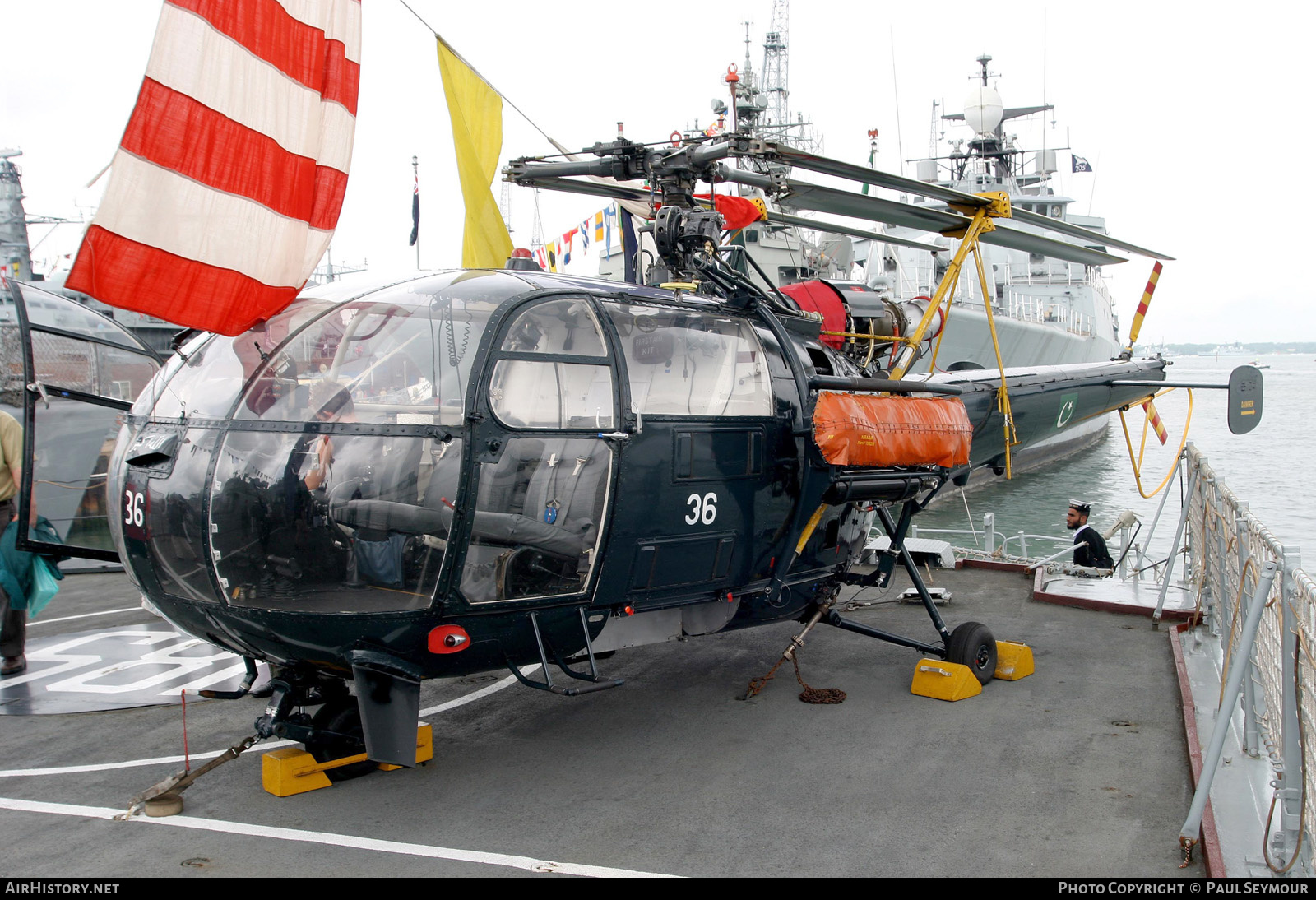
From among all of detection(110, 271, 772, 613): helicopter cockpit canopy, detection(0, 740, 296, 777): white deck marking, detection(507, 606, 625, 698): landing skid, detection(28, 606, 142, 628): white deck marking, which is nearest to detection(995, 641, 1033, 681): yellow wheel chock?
detection(507, 606, 625, 698): landing skid

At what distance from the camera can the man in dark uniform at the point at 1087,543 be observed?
12.5m

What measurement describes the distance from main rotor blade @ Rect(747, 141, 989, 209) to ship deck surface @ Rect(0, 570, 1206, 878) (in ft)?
12.5

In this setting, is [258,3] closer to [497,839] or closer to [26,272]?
[497,839]

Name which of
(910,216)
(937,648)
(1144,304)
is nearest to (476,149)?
(910,216)

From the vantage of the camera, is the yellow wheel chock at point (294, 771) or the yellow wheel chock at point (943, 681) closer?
the yellow wheel chock at point (294, 771)

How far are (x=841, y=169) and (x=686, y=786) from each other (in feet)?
13.4

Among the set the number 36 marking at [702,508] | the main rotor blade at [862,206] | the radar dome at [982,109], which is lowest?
the number 36 marking at [702,508]

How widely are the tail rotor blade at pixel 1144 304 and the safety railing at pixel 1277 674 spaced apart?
4.46m

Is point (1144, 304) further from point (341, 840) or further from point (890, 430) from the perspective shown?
point (341, 840)

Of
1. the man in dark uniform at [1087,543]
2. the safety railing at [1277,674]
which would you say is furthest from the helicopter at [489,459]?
the man in dark uniform at [1087,543]

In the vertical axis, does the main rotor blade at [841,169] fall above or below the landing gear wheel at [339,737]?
above

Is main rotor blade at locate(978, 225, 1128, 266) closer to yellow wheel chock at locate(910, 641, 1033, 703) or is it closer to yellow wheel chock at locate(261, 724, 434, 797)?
yellow wheel chock at locate(910, 641, 1033, 703)

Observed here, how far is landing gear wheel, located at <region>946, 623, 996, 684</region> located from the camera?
7598mm

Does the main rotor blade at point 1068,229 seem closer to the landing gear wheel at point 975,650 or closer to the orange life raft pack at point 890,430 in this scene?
the orange life raft pack at point 890,430
